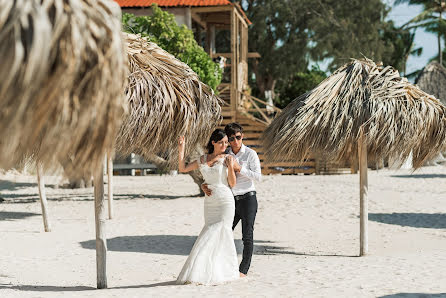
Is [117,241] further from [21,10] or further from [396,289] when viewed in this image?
[21,10]

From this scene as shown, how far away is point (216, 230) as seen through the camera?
5.80 m

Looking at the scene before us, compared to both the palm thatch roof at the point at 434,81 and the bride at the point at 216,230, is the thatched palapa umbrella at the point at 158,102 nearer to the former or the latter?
the bride at the point at 216,230

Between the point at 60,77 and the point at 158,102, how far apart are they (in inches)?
154

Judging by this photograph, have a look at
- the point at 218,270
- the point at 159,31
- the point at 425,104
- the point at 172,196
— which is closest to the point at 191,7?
the point at 159,31

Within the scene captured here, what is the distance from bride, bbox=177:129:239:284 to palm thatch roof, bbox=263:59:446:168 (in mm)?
Result: 1741

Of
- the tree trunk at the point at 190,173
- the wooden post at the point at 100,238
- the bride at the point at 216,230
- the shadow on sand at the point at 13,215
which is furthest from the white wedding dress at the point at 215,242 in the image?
the tree trunk at the point at 190,173

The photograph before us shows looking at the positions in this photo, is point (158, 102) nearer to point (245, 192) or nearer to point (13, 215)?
point (245, 192)

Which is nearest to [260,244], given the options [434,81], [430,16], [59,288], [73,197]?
[59,288]

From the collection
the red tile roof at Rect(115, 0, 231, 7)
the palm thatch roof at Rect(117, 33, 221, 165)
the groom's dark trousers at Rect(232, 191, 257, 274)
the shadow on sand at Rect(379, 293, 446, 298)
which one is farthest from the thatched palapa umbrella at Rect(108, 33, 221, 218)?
the red tile roof at Rect(115, 0, 231, 7)

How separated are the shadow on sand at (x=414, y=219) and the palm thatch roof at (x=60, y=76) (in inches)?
339

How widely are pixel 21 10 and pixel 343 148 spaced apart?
5.70 metres

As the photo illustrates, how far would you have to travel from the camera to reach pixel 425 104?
7.71 meters

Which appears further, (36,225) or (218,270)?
(36,225)

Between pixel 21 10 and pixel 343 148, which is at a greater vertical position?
pixel 21 10
